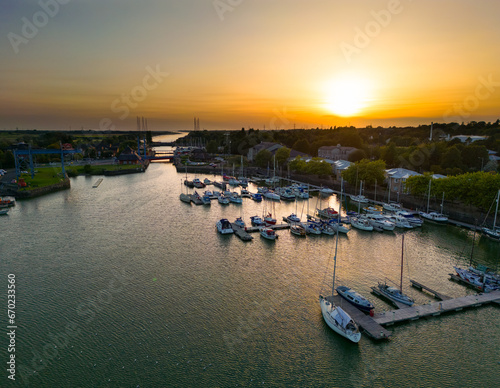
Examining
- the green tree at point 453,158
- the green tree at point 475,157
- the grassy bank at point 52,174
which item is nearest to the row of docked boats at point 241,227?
the grassy bank at point 52,174

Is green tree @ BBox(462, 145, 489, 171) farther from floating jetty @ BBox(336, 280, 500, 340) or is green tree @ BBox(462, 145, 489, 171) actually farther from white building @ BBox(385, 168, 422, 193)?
floating jetty @ BBox(336, 280, 500, 340)

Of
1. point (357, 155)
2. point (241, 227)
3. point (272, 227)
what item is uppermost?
point (357, 155)

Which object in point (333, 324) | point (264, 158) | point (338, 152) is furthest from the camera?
point (338, 152)

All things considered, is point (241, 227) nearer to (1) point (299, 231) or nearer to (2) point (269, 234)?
(2) point (269, 234)

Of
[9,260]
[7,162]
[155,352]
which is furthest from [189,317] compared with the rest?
[7,162]

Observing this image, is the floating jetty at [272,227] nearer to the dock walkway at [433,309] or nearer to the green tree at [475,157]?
the dock walkway at [433,309]

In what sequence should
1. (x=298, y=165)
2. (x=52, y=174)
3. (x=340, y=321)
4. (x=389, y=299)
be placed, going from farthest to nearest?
1. (x=298, y=165)
2. (x=52, y=174)
3. (x=389, y=299)
4. (x=340, y=321)

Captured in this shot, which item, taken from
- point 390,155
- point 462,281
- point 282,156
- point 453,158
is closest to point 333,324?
point 462,281

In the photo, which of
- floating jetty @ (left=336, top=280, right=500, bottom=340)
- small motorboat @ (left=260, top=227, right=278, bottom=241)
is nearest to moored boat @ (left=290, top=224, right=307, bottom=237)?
small motorboat @ (left=260, top=227, right=278, bottom=241)
